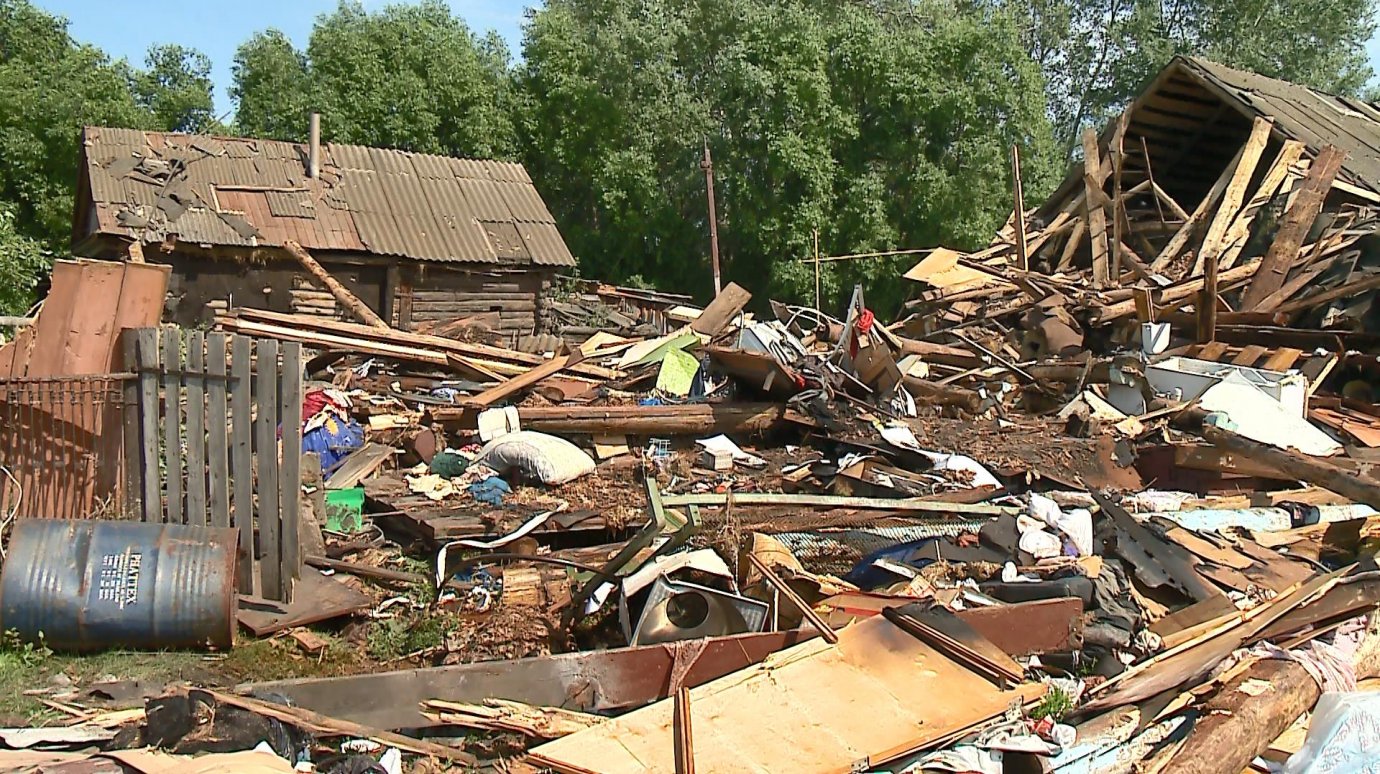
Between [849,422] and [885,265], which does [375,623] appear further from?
[885,265]

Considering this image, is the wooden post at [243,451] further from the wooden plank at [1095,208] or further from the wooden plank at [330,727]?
the wooden plank at [1095,208]

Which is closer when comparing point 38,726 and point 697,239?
point 38,726

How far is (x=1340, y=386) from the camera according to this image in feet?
39.2

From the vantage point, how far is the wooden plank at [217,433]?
19.2 ft

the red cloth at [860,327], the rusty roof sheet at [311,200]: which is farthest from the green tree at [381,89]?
the red cloth at [860,327]

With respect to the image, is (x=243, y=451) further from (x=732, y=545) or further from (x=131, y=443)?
(x=732, y=545)

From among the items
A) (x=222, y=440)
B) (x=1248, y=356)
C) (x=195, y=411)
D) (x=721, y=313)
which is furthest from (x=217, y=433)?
(x=1248, y=356)

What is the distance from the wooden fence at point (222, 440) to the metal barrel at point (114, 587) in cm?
43

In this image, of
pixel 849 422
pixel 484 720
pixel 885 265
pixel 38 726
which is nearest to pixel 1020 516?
pixel 849 422

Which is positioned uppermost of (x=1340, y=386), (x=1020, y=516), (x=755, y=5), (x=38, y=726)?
(x=755, y=5)

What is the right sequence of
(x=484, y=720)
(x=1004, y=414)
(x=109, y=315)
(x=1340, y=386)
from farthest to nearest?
1. (x=1340, y=386)
2. (x=1004, y=414)
3. (x=109, y=315)
4. (x=484, y=720)

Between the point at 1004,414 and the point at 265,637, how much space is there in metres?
7.73

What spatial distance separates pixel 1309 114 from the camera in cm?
1705

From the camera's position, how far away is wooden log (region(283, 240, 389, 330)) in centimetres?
1628
